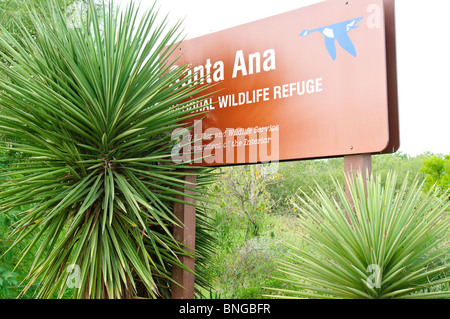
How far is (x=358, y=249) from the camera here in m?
2.37

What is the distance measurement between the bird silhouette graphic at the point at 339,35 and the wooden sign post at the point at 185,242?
1520 mm

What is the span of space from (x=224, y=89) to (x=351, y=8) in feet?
3.97

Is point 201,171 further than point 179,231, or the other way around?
point 201,171

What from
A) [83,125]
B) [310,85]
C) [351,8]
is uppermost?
[351,8]

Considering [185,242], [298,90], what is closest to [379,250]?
[298,90]

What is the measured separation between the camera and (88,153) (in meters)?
3.43

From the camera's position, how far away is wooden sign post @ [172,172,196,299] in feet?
11.8

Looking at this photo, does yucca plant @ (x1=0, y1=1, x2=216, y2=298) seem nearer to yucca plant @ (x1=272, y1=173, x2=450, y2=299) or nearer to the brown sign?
the brown sign

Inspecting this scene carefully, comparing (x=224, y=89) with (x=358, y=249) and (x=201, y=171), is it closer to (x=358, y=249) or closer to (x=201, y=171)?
(x=201, y=171)

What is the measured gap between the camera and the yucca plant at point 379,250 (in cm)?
227

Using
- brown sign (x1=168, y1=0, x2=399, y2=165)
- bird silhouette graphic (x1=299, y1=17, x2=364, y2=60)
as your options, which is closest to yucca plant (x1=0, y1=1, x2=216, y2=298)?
brown sign (x1=168, y1=0, x2=399, y2=165)

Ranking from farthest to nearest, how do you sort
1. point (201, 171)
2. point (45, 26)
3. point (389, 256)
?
point (201, 171), point (45, 26), point (389, 256)
